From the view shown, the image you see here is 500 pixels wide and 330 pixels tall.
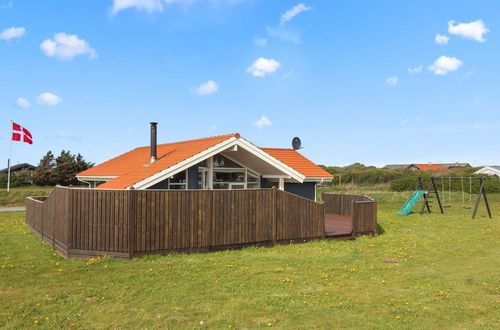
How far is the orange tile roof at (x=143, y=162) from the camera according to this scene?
1594cm

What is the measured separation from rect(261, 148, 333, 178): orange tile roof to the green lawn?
7.63 m

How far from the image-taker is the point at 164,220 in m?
12.2

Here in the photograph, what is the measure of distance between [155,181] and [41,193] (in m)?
28.4

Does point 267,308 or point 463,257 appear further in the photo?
point 463,257

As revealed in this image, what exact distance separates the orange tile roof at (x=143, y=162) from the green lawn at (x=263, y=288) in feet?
13.3

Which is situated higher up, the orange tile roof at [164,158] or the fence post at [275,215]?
the orange tile roof at [164,158]

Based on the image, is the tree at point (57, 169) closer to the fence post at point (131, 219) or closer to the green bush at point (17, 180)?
the green bush at point (17, 180)

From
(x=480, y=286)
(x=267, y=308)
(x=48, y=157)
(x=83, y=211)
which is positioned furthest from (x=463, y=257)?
(x=48, y=157)

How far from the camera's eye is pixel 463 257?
41.7 feet

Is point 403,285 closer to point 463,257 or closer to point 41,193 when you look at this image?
point 463,257

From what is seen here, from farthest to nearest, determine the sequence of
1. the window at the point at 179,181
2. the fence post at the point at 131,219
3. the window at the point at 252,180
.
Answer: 1. the window at the point at 252,180
2. the window at the point at 179,181
3. the fence post at the point at 131,219

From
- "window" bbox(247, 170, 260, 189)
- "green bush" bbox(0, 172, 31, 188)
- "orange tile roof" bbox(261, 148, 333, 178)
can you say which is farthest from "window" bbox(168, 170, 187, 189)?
"green bush" bbox(0, 172, 31, 188)

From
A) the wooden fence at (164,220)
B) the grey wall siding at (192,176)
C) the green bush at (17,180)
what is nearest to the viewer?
the wooden fence at (164,220)

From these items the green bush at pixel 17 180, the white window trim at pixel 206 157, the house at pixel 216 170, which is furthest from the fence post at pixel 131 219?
the green bush at pixel 17 180
